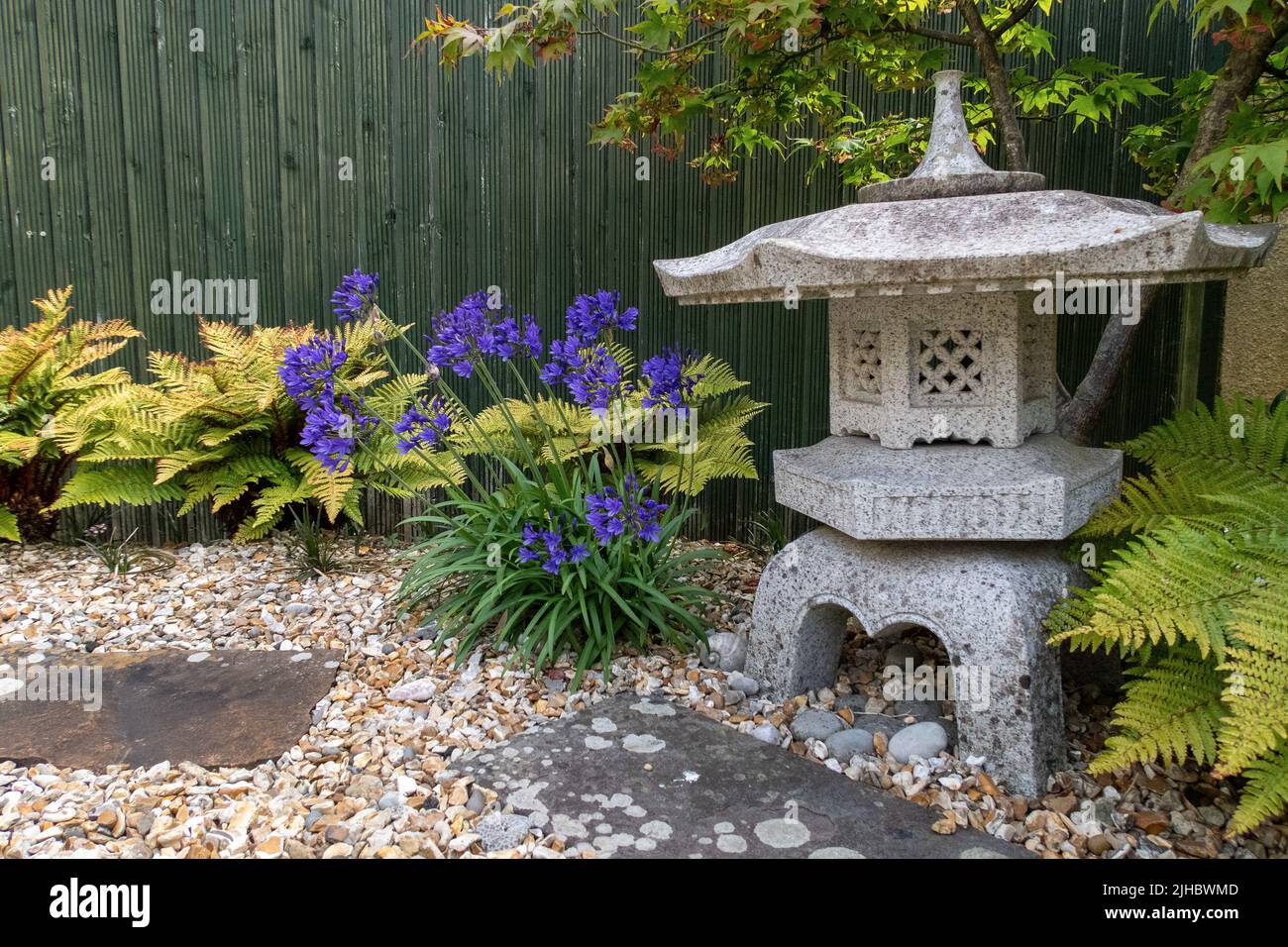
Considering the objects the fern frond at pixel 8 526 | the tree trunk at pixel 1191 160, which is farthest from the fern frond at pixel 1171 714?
the fern frond at pixel 8 526

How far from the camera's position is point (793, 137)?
176 inches

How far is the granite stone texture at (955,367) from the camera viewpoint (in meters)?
2.68

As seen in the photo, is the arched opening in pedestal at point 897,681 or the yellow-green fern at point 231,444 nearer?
the arched opening in pedestal at point 897,681

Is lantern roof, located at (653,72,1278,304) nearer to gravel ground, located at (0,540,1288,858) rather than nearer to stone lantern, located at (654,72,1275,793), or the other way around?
stone lantern, located at (654,72,1275,793)

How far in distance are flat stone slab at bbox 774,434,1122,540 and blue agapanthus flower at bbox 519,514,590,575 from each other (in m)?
0.79

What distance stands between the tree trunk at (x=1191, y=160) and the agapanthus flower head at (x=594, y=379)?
1.74 metres

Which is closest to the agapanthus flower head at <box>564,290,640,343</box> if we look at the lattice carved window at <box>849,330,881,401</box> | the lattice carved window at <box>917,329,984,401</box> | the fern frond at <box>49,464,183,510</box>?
the lattice carved window at <box>849,330,881,401</box>

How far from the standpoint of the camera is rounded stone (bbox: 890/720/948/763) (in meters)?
2.59

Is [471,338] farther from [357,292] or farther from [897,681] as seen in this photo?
[897,681]

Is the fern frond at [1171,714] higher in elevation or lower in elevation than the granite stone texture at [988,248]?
lower

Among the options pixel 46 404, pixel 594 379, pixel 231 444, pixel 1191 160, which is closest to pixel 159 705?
pixel 594 379

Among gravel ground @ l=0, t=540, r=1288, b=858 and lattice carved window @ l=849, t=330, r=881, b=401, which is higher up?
lattice carved window @ l=849, t=330, r=881, b=401

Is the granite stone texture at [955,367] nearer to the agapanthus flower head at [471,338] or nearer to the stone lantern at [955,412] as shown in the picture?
the stone lantern at [955,412]
